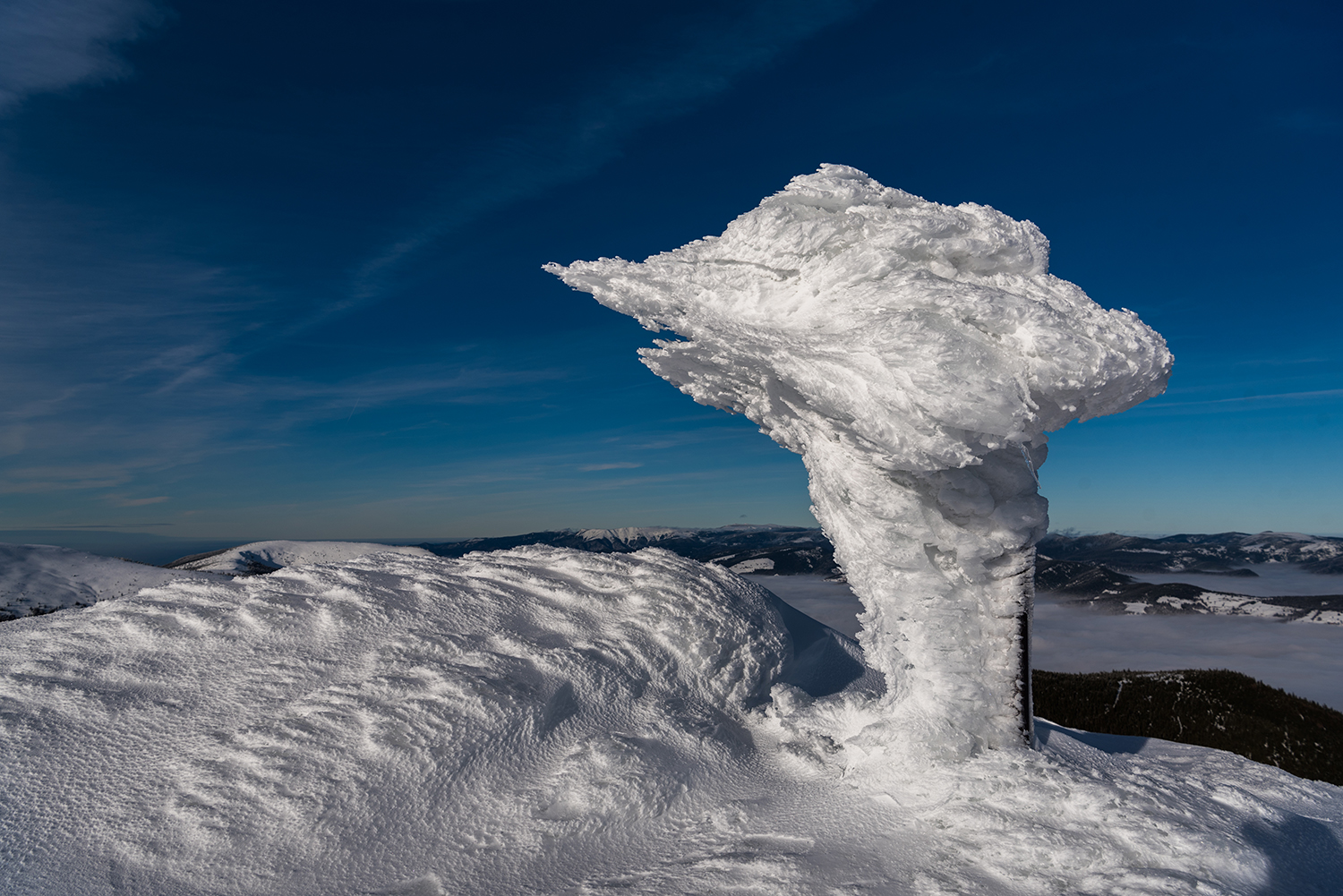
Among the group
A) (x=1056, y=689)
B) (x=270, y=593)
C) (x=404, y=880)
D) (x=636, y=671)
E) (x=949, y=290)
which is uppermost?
(x=949, y=290)

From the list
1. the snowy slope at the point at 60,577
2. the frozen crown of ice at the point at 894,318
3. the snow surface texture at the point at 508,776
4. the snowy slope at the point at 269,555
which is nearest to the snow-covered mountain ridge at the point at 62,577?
the snowy slope at the point at 60,577

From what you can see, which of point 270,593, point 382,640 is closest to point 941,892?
point 382,640

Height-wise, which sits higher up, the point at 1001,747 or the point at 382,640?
the point at 382,640

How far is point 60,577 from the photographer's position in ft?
49.6

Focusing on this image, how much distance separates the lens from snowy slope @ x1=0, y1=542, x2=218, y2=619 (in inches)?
550

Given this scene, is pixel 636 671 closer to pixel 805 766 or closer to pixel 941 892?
pixel 805 766

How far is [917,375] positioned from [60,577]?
18.4 m

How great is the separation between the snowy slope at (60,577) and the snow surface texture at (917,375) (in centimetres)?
1325

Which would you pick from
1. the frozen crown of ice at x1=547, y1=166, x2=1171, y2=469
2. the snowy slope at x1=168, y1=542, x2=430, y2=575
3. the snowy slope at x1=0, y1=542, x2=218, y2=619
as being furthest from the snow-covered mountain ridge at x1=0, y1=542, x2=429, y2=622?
the frozen crown of ice at x1=547, y1=166, x2=1171, y2=469

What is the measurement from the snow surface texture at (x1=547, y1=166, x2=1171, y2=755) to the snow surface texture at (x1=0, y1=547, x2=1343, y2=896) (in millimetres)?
1111

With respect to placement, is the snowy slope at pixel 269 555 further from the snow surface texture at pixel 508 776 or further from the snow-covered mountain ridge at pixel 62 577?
the snow surface texture at pixel 508 776

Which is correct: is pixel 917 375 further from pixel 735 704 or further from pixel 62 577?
pixel 62 577

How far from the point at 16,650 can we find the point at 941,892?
8505 mm

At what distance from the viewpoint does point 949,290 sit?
19.7ft
